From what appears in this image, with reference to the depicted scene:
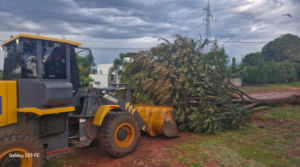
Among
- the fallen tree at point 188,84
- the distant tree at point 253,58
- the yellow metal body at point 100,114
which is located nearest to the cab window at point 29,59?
the yellow metal body at point 100,114

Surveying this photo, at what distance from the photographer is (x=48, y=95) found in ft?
14.1

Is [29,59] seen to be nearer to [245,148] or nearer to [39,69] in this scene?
[39,69]

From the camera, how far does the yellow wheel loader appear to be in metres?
4.00

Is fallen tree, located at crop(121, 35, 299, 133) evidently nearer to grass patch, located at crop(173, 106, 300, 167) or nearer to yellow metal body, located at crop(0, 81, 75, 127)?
grass patch, located at crop(173, 106, 300, 167)

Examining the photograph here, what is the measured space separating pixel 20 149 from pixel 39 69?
1.55 meters

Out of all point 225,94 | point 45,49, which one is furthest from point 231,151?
point 45,49

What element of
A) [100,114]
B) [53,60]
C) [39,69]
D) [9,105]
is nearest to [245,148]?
[100,114]

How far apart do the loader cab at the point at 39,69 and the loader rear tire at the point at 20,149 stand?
579mm

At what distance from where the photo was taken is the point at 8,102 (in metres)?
4.02

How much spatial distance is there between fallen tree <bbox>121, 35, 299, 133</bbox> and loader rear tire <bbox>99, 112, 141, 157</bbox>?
2.47 meters

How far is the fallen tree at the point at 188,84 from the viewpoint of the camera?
26.3ft

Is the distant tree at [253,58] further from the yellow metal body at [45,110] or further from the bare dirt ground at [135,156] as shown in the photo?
the yellow metal body at [45,110]

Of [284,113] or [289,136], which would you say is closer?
[289,136]

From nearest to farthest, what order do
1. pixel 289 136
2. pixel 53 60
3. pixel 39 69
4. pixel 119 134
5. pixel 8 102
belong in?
pixel 8 102, pixel 39 69, pixel 53 60, pixel 119 134, pixel 289 136
